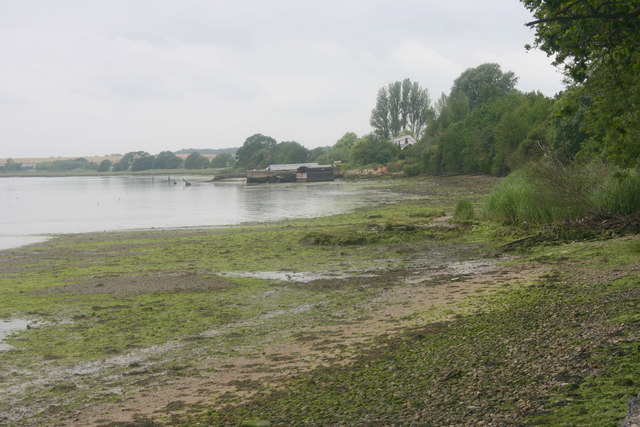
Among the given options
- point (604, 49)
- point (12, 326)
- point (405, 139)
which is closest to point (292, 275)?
point (12, 326)

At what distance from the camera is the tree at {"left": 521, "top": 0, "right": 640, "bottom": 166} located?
375 inches

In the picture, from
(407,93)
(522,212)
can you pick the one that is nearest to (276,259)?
(522,212)

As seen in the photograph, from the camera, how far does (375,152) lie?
416 feet

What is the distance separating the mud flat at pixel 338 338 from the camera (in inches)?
263

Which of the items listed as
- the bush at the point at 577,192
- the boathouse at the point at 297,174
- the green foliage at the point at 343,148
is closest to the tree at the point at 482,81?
the boathouse at the point at 297,174

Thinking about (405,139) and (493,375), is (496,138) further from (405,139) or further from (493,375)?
(493,375)

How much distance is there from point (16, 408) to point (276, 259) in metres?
13.4

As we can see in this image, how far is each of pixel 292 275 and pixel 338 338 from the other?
24.8ft

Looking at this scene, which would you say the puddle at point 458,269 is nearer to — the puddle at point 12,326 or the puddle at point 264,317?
the puddle at point 264,317

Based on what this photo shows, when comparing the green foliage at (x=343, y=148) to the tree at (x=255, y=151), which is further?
the tree at (x=255, y=151)

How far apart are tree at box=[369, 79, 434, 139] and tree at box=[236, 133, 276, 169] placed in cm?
4421

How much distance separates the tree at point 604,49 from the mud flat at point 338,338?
→ 121 inches

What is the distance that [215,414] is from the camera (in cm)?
737

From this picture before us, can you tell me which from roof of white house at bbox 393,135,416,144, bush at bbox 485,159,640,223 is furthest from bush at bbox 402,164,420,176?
bush at bbox 485,159,640,223
